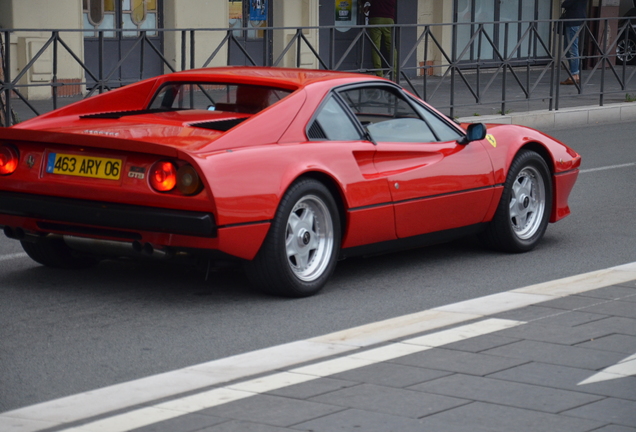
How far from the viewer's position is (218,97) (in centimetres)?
686

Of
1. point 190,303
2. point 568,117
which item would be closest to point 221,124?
point 190,303

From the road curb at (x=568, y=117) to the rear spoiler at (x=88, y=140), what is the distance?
10153 millimetres

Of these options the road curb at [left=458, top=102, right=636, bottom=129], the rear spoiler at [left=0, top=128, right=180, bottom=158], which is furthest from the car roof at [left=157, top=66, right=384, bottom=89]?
the road curb at [left=458, top=102, right=636, bottom=129]

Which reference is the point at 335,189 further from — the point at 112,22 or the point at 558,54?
the point at 112,22

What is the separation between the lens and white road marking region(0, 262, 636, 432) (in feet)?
13.6

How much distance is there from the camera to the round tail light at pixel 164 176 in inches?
219

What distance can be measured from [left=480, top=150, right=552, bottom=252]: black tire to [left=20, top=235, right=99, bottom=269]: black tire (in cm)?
258

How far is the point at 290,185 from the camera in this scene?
19.3ft

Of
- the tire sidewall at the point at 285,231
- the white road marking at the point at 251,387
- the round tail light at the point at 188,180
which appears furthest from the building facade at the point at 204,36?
the white road marking at the point at 251,387

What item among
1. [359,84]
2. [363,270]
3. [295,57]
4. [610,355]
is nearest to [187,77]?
[359,84]

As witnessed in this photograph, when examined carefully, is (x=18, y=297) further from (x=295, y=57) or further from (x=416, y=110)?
(x=295, y=57)

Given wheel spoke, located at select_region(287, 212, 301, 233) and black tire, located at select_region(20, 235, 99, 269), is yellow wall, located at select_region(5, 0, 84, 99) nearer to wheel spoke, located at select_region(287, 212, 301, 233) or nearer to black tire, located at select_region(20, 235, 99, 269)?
black tire, located at select_region(20, 235, 99, 269)

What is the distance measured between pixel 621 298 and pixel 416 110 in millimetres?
1722

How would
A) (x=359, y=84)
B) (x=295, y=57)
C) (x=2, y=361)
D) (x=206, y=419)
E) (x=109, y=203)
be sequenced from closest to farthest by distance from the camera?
(x=206, y=419), (x=2, y=361), (x=109, y=203), (x=359, y=84), (x=295, y=57)
